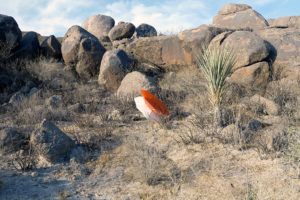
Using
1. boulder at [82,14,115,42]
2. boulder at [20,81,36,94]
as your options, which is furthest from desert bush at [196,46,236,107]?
boulder at [82,14,115,42]

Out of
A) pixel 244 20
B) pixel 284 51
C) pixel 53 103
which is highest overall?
pixel 244 20

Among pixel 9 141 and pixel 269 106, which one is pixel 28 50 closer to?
pixel 9 141

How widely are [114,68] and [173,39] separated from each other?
7.95 ft

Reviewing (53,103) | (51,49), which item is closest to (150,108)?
(53,103)

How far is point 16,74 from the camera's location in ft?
34.8

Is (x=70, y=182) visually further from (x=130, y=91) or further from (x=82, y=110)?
(x=130, y=91)

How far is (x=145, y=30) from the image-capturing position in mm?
18922

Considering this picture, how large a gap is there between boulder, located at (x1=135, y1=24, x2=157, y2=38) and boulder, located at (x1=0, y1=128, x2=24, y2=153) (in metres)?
14.3

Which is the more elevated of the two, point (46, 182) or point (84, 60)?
point (84, 60)

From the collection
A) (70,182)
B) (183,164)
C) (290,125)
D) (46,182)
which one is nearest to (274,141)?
(290,125)

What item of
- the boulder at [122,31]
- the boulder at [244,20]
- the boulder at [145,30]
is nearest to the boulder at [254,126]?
the boulder at [244,20]

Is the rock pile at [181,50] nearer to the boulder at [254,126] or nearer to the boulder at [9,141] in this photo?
the boulder at [254,126]

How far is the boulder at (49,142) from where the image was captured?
425 centimetres

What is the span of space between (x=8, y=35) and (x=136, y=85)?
727 cm
